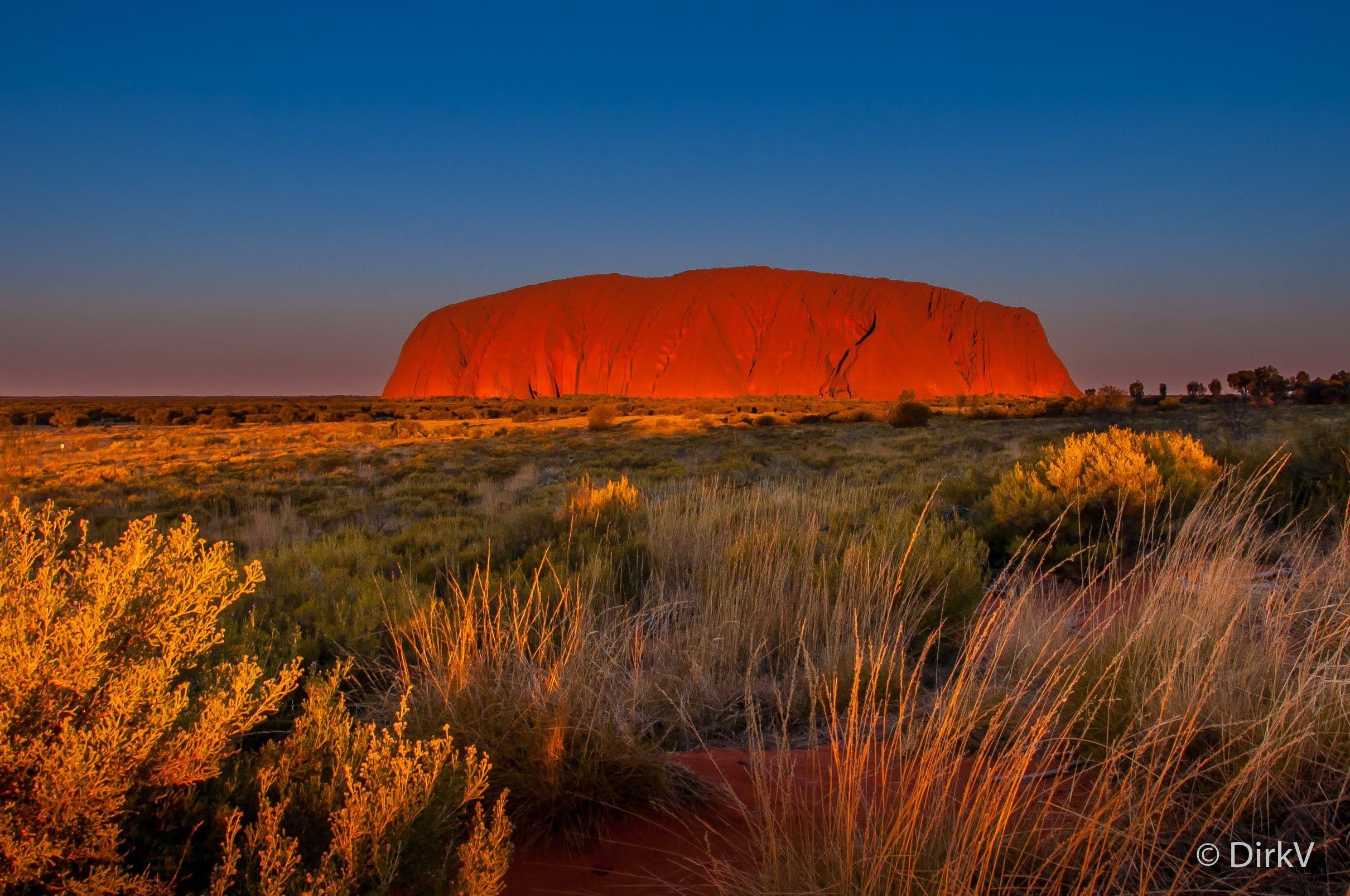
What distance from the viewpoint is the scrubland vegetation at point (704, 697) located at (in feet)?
5.06

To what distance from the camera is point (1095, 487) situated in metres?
6.64

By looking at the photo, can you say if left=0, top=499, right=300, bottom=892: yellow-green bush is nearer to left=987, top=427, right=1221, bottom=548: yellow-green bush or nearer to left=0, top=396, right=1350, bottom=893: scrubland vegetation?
left=0, top=396, right=1350, bottom=893: scrubland vegetation

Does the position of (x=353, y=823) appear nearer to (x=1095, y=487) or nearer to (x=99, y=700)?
(x=99, y=700)

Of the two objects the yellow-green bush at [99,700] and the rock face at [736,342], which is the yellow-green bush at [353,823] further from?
the rock face at [736,342]

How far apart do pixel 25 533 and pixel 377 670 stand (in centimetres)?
205

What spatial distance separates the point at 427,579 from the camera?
541cm

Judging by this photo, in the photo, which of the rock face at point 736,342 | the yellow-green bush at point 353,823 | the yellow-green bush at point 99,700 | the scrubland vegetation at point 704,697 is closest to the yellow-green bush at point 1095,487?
the scrubland vegetation at point 704,697

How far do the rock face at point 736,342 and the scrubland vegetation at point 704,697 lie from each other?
215 feet

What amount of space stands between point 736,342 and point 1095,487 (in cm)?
7210

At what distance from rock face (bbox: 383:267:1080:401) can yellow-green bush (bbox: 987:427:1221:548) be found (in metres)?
63.1

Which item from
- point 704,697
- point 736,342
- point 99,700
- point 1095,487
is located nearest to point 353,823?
point 99,700

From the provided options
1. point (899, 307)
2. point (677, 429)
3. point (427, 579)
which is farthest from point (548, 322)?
point (427, 579)

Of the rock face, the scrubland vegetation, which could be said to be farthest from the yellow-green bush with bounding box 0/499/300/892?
the rock face

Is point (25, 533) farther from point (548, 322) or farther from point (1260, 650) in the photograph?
point (548, 322)
